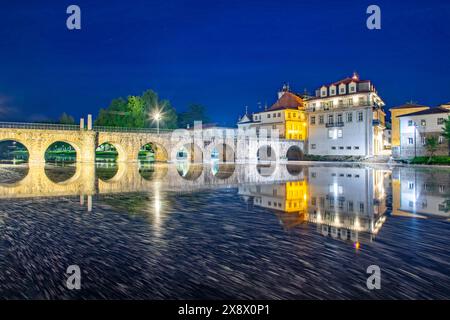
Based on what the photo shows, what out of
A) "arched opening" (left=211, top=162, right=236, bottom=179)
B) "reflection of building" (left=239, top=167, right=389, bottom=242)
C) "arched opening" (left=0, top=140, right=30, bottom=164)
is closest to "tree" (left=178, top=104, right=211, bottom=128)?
"arched opening" (left=0, top=140, right=30, bottom=164)

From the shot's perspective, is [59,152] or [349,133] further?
[59,152]

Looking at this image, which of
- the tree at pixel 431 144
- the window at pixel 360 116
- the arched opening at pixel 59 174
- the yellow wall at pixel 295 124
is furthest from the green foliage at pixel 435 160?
the arched opening at pixel 59 174

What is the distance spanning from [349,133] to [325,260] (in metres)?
68.2

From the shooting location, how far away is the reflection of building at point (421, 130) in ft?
198

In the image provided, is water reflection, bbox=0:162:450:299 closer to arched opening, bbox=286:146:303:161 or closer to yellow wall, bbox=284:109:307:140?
arched opening, bbox=286:146:303:161

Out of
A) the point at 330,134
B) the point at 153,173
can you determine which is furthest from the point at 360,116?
the point at 153,173

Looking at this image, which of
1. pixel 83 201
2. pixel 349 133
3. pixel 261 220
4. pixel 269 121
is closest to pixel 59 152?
pixel 269 121

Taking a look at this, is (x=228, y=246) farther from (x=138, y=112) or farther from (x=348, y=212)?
(x=138, y=112)

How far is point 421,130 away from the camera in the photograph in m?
62.3

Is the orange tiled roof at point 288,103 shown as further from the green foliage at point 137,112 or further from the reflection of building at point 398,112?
the green foliage at point 137,112

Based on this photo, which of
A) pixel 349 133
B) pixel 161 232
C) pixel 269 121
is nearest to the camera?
pixel 161 232
